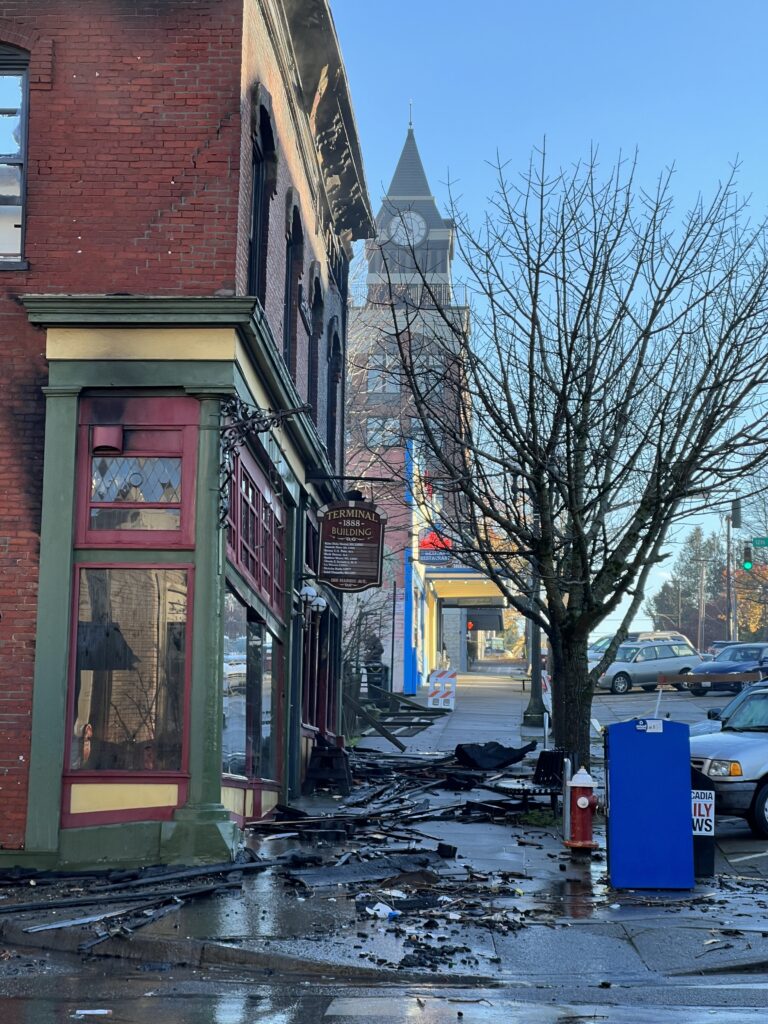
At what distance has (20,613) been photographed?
38.3ft

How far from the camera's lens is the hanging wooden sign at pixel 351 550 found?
16.8 meters

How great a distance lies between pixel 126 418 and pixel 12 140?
3052 millimetres

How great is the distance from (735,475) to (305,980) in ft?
28.9

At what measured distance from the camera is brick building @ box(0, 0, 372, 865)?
452 inches

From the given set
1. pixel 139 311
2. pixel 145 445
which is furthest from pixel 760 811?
pixel 139 311

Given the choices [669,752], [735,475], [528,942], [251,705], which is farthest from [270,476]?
[528,942]

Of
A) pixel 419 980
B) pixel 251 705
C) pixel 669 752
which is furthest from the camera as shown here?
pixel 251 705

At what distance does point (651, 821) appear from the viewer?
35.6 ft

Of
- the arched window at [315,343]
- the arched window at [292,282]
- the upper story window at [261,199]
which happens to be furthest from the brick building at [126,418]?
the arched window at [315,343]

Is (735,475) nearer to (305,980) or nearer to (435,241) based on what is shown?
(305,980)

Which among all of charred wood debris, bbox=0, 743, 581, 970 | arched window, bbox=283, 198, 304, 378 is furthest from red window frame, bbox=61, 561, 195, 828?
arched window, bbox=283, 198, 304, 378

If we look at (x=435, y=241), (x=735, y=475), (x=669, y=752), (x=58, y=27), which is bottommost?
(x=669, y=752)

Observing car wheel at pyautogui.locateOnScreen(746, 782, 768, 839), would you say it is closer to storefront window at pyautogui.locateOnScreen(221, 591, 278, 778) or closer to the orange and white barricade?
storefront window at pyautogui.locateOnScreen(221, 591, 278, 778)

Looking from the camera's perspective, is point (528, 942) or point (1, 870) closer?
point (528, 942)
